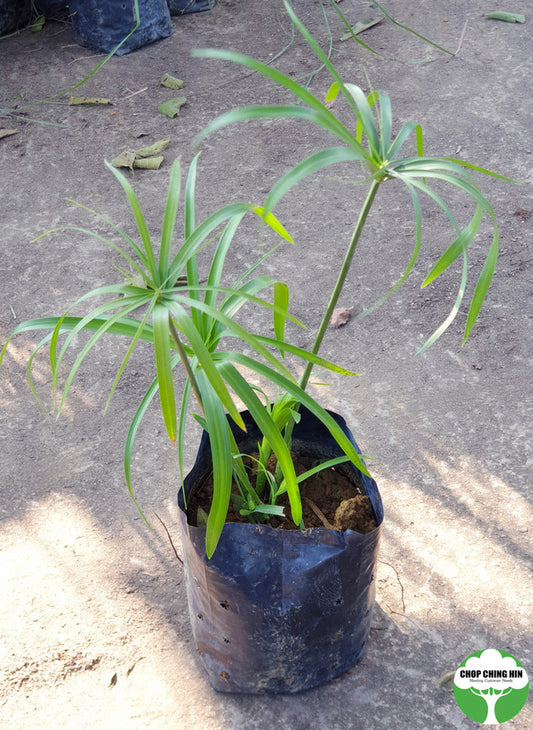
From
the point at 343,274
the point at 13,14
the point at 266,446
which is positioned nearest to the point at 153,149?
the point at 13,14

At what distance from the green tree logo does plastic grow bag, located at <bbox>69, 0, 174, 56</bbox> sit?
3.31 meters

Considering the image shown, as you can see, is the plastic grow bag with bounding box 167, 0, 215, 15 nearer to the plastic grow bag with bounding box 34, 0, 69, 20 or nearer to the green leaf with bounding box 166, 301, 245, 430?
the plastic grow bag with bounding box 34, 0, 69, 20

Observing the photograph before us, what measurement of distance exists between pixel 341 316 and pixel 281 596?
4.02 ft

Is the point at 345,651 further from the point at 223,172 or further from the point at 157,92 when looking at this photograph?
the point at 157,92

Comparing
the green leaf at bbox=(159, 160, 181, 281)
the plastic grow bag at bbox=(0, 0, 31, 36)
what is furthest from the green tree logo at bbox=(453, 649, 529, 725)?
the plastic grow bag at bbox=(0, 0, 31, 36)

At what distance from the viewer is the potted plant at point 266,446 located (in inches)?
37.0

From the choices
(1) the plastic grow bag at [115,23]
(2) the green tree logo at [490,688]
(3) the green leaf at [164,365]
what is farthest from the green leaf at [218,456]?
(1) the plastic grow bag at [115,23]

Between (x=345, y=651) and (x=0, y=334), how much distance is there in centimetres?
149

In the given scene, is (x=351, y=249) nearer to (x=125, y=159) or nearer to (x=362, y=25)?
(x=125, y=159)

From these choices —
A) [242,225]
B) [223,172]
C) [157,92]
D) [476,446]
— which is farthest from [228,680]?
[157,92]

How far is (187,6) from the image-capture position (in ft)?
13.4

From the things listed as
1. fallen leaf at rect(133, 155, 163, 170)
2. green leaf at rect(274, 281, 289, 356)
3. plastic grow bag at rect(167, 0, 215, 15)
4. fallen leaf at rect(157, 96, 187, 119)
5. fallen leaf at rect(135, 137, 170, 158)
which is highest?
green leaf at rect(274, 281, 289, 356)

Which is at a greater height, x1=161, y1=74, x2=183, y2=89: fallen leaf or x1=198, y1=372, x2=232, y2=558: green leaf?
x1=198, y1=372, x2=232, y2=558: green leaf

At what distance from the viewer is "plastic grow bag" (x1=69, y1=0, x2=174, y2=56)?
363 centimetres
